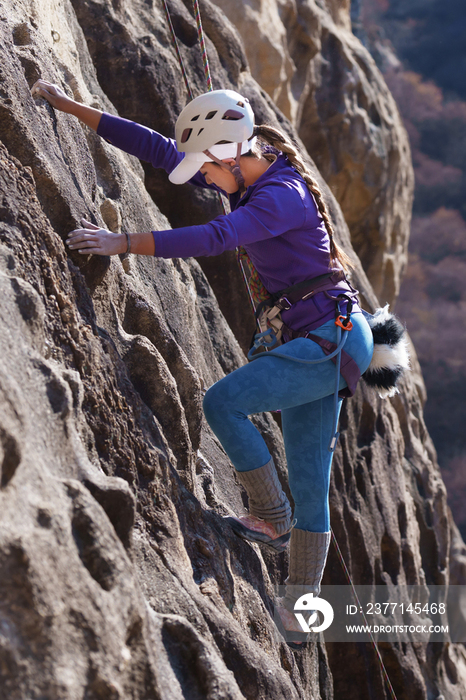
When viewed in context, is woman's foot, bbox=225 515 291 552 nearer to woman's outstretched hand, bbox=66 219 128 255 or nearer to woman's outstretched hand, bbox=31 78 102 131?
woman's outstretched hand, bbox=66 219 128 255

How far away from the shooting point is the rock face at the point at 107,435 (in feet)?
4.68

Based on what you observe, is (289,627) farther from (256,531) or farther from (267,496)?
(267,496)

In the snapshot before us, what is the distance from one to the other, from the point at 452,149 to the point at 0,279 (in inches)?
901

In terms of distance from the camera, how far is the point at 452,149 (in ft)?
73.0

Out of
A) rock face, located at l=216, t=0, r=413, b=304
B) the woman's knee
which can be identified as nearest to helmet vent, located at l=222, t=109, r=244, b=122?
the woman's knee

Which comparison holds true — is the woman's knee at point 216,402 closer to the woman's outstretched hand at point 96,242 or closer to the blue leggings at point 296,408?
the blue leggings at point 296,408

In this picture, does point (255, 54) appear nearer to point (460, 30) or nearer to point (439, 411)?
point (439, 411)

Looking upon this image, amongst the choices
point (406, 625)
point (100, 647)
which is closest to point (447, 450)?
point (406, 625)

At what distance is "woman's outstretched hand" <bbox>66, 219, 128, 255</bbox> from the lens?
7.50 feet

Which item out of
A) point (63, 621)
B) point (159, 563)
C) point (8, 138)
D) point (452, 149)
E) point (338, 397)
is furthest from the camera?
point (452, 149)

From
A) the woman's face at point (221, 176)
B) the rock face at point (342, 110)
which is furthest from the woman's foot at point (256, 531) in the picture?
the rock face at point (342, 110)

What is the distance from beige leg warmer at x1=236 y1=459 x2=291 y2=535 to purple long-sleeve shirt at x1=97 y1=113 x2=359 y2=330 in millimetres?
616

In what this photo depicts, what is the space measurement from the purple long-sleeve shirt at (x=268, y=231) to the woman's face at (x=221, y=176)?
5 centimetres

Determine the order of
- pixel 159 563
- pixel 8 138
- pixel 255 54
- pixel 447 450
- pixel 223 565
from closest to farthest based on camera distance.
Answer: pixel 159 563
pixel 8 138
pixel 223 565
pixel 255 54
pixel 447 450
